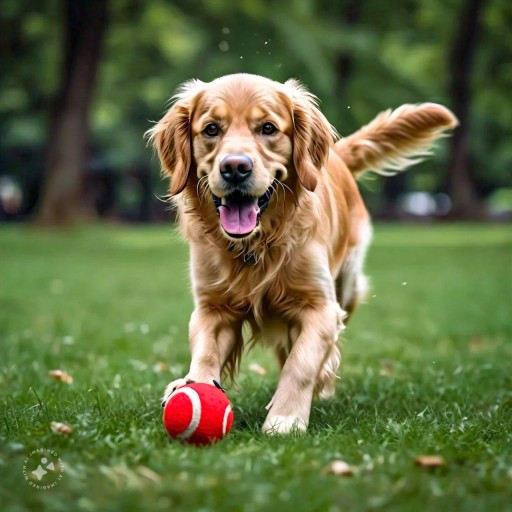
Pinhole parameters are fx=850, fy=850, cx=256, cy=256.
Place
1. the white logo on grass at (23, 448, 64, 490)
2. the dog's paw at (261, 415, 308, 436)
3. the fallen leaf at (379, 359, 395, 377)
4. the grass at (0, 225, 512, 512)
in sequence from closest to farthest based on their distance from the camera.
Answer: the grass at (0, 225, 512, 512)
the white logo on grass at (23, 448, 64, 490)
the dog's paw at (261, 415, 308, 436)
the fallen leaf at (379, 359, 395, 377)

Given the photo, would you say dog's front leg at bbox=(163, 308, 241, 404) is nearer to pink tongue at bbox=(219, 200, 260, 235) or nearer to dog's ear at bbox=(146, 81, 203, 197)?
pink tongue at bbox=(219, 200, 260, 235)

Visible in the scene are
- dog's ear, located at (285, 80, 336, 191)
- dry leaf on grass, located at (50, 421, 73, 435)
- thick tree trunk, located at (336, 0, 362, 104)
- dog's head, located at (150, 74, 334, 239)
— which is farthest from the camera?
thick tree trunk, located at (336, 0, 362, 104)

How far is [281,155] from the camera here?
13.4 feet

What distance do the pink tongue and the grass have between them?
894 mm

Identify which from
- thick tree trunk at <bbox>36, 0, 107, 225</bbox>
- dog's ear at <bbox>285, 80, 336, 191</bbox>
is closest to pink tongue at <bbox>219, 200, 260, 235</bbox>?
dog's ear at <bbox>285, 80, 336, 191</bbox>

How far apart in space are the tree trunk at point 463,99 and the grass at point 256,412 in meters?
19.1

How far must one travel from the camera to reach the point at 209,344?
4.06 metres

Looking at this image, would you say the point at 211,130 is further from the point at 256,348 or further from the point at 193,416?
the point at 256,348

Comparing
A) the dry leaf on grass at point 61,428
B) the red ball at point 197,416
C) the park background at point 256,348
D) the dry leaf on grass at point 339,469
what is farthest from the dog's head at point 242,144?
the dry leaf on grass at point 339,469

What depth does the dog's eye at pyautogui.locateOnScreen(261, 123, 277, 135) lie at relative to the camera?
4016 mm

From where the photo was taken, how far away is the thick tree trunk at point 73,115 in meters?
19.6

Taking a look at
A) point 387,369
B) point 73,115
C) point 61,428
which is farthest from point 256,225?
point 73,115

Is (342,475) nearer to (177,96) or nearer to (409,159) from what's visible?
(177,96)

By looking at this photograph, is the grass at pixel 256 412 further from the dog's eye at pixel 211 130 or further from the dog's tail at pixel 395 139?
the dog's tail at pixel 395 139
